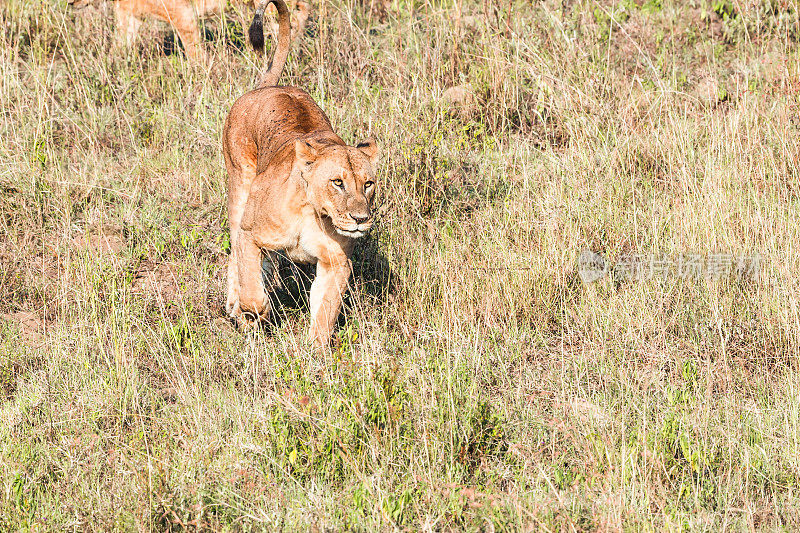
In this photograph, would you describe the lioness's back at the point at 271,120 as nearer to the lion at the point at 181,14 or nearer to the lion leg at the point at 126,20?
the lion at the point at 181,14

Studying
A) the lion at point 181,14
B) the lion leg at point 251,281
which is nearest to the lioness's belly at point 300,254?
the lion leg at point 251,281

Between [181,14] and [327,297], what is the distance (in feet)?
15.4

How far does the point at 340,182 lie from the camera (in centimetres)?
458

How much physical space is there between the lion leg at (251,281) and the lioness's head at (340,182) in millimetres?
550

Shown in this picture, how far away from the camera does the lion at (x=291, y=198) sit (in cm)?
458

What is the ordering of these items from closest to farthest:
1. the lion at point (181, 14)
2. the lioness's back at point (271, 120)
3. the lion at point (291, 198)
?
the lion at point (291, 198)
the lioness's back at point (271, 120)
the lion at point (181, 14)

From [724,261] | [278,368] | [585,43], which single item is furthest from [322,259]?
[585,43]

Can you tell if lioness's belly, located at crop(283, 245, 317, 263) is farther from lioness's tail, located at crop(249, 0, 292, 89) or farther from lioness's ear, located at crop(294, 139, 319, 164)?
lioness's tail, located at crop(249, 0, 292, 89)

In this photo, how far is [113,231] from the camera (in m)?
6.21

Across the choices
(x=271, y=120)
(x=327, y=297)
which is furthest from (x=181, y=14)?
(x=327, y=297)

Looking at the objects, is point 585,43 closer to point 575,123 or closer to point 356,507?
point 575,123

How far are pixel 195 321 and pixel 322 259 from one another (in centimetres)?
91

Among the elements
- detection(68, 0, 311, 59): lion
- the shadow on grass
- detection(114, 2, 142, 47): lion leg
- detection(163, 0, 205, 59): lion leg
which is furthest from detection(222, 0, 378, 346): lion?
detection(114, 2, 142, 47): lion leg

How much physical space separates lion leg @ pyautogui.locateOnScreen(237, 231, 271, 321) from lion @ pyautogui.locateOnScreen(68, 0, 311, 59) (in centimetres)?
308
